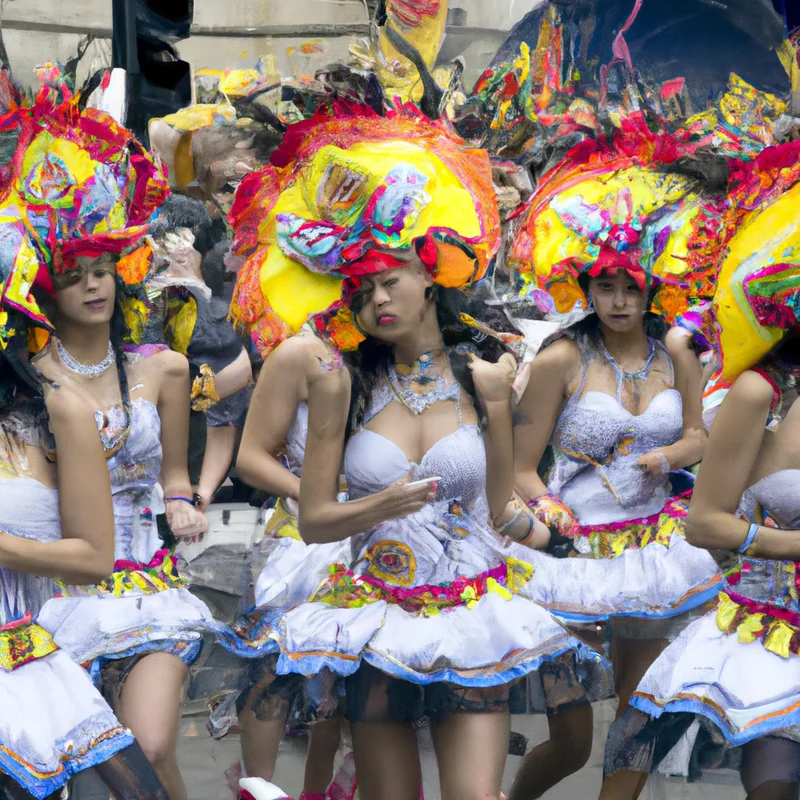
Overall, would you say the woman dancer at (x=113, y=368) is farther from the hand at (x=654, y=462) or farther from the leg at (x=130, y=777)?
the hand at (x=654, y=462)

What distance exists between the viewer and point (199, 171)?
6418 millimetres

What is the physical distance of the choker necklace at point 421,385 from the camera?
412 cm

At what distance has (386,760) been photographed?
398cm

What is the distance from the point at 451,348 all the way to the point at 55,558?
1286mm

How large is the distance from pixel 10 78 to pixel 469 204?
138 cm

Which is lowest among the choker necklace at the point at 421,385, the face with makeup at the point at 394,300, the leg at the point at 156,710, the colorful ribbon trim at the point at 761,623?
the leg at the point at 156,710

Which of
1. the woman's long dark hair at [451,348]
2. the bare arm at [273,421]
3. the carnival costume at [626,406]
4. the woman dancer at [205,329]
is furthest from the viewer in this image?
the woman dancer at [205,329]

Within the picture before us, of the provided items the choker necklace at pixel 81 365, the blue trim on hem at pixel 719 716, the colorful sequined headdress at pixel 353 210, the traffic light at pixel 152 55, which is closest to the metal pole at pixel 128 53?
the traffic light at pixel 152 55

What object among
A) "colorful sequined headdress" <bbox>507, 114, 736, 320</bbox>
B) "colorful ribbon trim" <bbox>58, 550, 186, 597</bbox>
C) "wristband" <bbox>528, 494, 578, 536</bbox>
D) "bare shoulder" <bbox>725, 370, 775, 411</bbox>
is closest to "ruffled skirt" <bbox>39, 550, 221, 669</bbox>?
"colorful ribbon trim" <bbox>58, 550, 186, 597</bbox>

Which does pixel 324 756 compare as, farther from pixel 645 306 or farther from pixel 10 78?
pixel 10 78

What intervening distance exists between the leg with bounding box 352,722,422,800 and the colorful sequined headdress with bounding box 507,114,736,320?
202cm

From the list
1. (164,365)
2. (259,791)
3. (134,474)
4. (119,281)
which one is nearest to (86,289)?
(119,281)

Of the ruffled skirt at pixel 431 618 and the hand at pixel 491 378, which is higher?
the hand at pixel 491 378

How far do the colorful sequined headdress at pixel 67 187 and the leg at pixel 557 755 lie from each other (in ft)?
6.47
